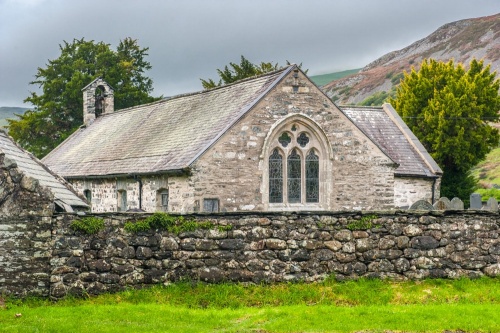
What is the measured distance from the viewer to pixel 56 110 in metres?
62.2

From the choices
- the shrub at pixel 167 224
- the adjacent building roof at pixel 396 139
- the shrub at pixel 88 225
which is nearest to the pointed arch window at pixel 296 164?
the adjacent building roof at pixel 396 139

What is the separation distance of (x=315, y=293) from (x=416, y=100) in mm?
39195

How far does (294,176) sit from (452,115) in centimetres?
2430

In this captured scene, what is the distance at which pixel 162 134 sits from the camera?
3086 cm

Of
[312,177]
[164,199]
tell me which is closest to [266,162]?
[312,177]

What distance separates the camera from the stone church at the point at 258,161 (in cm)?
2555

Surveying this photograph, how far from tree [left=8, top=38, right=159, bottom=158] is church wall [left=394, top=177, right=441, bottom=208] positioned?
34.9 metres

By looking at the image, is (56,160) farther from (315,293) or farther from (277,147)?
(315,293)

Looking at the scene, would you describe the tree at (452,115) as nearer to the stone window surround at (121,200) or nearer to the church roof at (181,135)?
the church roof at (181,135)

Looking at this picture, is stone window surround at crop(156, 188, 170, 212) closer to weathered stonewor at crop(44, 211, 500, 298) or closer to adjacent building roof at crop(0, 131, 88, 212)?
adjacent building roof at crop(0, 131, 88, 212)

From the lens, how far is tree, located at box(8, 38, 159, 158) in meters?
61.9

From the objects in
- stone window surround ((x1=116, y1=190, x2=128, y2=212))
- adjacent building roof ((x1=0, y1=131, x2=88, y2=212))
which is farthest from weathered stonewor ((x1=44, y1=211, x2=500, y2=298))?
stone window surround ((x1=116, y1=190, x2=128, y2=212))

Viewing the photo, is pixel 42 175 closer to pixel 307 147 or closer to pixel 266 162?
pixel 266 162

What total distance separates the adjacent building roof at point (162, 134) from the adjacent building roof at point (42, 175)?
348 inches
